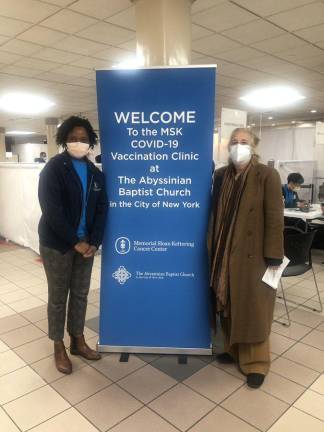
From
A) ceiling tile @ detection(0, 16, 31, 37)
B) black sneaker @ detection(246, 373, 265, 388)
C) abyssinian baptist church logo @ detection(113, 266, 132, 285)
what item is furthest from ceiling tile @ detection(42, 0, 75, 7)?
black sneaker @ detection(246, 373, 265, 388)

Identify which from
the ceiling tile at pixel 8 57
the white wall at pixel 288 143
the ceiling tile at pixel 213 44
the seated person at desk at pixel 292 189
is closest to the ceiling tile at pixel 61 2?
the ceiling tile at pixel 213 44

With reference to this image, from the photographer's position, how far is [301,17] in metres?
3.81

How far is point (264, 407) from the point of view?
6.71ft

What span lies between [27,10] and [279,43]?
3.07 m

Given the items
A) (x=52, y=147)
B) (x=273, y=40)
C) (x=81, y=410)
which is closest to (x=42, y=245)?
(x=81, y=410)

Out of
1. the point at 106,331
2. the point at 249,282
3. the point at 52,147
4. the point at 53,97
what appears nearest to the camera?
the point at 249,282

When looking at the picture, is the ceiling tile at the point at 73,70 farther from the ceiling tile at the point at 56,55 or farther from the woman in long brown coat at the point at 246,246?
the woman in long brown coat at the point at 246,246

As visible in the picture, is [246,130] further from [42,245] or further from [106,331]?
[106,331]

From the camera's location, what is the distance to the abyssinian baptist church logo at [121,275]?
2506 millimetres

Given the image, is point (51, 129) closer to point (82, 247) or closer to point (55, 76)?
point (55, 76)

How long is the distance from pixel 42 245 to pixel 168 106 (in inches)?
48.0

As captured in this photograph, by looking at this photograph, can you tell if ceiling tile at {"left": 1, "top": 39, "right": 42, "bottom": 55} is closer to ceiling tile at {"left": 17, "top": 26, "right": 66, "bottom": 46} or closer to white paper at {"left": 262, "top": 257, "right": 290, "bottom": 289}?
ceiling tile at {"left": 17, "top": 26, "right": 66, "bottom": 46}

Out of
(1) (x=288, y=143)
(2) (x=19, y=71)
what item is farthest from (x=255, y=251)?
(1) (x=288, y=143)

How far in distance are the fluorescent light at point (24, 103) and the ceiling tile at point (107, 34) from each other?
4.03 meters
